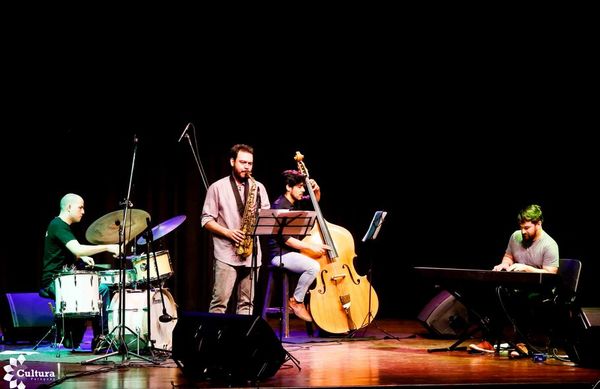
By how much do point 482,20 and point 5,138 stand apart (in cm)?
530

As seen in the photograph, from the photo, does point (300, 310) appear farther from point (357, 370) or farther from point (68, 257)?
point (68, 257)

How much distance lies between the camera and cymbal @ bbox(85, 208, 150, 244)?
19.1 ft

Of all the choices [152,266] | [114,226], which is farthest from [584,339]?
[114,226]

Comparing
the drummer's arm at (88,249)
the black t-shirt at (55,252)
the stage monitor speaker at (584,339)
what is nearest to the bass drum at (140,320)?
the drummer's arm at (88,249)

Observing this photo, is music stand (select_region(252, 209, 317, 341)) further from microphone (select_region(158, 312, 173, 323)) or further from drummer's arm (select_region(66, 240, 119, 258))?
drummer's arm (select_region(66, 240, 119, 258))

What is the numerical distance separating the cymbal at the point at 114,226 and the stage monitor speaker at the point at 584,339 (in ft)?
10.8

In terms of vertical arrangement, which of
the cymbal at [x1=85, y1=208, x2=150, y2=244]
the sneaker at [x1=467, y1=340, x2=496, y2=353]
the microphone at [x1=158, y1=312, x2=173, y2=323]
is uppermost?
the cymbal at [x1=85, y1=208, x2=150, y2=244]

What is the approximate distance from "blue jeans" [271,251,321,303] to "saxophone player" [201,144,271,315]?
0.64 meters

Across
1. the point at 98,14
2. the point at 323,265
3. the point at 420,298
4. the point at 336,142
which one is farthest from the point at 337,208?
the point at 98,14

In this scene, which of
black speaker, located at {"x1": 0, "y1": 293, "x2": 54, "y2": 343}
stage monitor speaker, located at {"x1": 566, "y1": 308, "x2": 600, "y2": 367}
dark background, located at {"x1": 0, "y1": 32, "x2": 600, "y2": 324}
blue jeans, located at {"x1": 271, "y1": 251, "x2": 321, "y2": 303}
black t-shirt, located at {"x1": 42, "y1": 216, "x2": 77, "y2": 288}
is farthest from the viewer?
dark background, located at {"x1": 0, "y1": 32, "x2": 600, "y2": 324}

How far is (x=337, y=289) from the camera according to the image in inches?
277

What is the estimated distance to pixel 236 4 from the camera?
311 inches

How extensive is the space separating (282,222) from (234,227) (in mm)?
730
